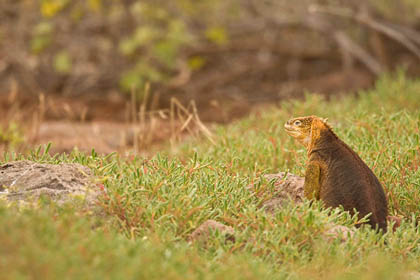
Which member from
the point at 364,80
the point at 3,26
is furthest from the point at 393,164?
the point at 3,26

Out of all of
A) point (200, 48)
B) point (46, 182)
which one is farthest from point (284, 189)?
point (200, 48)

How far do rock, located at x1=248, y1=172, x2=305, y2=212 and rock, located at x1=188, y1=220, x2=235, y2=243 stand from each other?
485mm

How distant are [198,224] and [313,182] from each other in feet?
2.52

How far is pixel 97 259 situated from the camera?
7.32 ft

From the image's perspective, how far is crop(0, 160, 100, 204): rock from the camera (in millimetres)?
2992

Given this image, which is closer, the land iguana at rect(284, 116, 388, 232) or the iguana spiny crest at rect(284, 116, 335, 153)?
the land iguana at rect(284, 116, 388, 232)

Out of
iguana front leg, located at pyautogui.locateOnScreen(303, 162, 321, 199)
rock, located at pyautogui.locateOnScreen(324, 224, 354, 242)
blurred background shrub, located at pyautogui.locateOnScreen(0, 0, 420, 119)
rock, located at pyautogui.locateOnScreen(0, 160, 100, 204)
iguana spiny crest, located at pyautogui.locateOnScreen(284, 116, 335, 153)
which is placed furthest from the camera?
blurred background shrub, located at pyautogui.locateOnScreen(0, 0, 420, 119)

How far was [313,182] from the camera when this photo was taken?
11.2ft

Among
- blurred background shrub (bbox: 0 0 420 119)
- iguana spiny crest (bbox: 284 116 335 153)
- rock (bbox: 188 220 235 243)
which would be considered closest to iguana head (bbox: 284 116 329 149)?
iguana spiny crest (bbox: 284 116 335 153)

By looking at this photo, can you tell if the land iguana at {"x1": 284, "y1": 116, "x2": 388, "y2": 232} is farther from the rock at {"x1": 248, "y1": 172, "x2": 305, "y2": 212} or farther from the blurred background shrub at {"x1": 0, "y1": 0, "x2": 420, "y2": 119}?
the blurred background shrub at {"x1": 0, "y1": 0, "x2": 420, "y2": 119}

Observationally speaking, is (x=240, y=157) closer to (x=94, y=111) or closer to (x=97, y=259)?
(x=97, y=259)

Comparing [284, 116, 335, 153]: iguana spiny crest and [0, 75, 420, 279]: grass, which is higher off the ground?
[284, 116, 335, 153]: iguana spiny crest

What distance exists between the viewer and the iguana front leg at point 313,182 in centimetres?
340

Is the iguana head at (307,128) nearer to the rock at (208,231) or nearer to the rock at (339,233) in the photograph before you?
the rock at (339,233)
